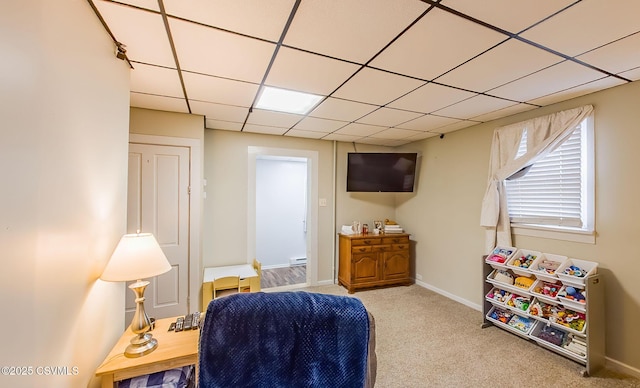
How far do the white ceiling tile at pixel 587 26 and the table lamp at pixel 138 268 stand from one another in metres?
2.42

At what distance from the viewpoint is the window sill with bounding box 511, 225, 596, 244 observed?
225 cm

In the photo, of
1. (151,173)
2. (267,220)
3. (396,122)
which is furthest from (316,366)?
(267,220)

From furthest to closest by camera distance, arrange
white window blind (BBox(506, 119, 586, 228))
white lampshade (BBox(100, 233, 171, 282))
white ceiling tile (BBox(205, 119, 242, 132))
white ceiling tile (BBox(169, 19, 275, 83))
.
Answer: white ceiling tile (BBox(205, 119, 242, 132))
white window blind (BBox(506, 119, 586, 228))
white ceiling tile (BBox(169, 19, 275, 83))
white lampshade (BBox(100, 233, 171, 282))

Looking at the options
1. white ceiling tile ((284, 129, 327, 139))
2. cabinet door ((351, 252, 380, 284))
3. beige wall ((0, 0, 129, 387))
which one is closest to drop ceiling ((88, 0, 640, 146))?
beige wall ((0, 0, 129, 387))

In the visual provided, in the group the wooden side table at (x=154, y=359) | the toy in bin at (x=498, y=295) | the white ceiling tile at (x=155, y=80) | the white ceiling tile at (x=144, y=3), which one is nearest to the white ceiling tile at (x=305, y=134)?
the white ceiling tile at (x=155, y=80)

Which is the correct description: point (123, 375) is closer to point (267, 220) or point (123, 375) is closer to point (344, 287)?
point (344, 287)

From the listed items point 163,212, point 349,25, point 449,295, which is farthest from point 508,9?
point 449,295

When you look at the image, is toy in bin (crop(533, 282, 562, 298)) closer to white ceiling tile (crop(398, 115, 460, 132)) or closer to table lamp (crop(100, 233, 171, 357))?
white ceiling tile (crop(398, 115, 460, 132))

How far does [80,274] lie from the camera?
1168mm

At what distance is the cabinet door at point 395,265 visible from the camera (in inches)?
156

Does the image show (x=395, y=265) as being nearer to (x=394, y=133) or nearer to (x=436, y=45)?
(x=394, y=133)

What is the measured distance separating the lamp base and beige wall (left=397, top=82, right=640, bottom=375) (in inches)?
135

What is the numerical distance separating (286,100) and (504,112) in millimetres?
2362

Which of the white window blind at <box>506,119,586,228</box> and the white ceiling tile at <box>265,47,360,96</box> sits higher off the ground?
the white ceiling tile at <box>265,47,360,96</box>
